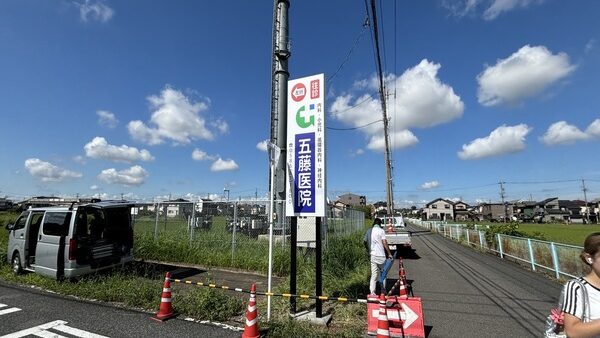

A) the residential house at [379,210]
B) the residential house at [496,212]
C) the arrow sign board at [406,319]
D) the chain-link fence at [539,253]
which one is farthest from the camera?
the residential house at [496,212]

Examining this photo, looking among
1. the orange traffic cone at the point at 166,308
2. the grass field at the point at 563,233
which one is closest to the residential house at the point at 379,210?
the grass field at the point at 563,233

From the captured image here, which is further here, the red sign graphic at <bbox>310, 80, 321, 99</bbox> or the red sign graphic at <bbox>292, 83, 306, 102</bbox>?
the red sign graphic at <bbox>292, 83, 306, 102</bbox>

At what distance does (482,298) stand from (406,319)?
11.2 feet

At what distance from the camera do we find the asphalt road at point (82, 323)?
4906mm

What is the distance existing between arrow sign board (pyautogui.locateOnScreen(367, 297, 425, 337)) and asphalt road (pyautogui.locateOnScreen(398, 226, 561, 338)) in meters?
0.38

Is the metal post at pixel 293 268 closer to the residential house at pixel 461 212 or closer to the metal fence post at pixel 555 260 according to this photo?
the metal fence post at pixel 555 260

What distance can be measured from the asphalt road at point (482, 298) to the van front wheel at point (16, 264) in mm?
10452

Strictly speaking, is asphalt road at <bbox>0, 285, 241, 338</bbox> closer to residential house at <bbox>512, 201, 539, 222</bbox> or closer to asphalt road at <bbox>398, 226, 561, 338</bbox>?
asphalt road at <bbox>398, 226, 561, 338</bbox>

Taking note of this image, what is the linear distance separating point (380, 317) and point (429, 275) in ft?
22.3

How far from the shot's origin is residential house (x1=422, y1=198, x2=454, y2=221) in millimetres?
99812

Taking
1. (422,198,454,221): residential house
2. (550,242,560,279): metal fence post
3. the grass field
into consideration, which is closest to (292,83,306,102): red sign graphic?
(550,242,560,279): metal fence post

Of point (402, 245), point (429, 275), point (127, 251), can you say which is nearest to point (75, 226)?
point (127, 251)

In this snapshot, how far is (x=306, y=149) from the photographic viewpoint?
232 inches

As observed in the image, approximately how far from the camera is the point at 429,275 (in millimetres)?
10023
